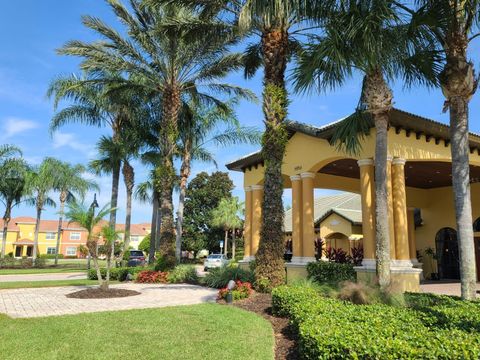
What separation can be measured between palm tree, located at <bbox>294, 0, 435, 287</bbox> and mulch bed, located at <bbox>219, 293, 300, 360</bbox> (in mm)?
2895

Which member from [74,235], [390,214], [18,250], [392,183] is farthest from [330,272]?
[18,250]

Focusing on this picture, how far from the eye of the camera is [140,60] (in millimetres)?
18156

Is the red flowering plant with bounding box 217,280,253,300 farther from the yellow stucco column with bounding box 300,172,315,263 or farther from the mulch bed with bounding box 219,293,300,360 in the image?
the yellow stucco column with bounding box 300,172,315,263

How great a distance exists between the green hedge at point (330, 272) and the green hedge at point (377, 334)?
5.80 m

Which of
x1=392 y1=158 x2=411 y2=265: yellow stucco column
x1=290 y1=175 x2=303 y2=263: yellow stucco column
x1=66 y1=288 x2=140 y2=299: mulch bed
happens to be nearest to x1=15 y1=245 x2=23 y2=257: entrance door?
x1=66 y1=288 x2=140 y2=299: mulch bed

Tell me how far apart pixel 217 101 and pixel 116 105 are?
604cm

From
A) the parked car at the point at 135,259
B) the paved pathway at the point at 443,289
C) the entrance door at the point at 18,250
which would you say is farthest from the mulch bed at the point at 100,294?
the entrance door at the point at 18,250

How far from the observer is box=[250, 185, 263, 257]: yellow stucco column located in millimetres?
18625

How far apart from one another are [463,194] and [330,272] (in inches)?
237

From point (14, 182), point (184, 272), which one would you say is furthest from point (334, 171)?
point (14, 182)

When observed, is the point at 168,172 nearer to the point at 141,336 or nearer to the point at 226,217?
the point at 141,336

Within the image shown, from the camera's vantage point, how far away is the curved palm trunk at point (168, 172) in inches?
722

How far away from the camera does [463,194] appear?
8750 millimetres

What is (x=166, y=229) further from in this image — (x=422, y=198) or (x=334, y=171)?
(x=422, y=198)
